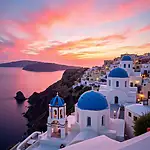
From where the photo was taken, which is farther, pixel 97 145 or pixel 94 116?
pixel 94 116

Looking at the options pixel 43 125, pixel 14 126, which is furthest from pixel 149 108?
pixel 14 126

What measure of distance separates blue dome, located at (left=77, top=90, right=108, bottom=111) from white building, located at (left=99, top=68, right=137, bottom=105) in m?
5.80

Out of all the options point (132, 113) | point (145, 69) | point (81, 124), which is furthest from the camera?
point (145, 69)

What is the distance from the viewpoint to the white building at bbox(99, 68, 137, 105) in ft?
55.0

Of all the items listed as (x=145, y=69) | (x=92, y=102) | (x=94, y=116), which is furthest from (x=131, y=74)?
(x=94, y=116)

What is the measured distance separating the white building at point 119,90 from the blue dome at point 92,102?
19.0 ft

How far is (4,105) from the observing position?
138ft

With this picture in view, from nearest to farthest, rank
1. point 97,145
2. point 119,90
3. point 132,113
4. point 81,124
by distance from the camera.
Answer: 1. point 97,145
2. point 81,124
3. point 132,113
4. point 119,90

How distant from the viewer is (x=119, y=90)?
54.9 feet

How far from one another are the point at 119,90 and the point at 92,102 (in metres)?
6.37

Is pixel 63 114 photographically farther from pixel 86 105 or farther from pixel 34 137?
pixel 34 137

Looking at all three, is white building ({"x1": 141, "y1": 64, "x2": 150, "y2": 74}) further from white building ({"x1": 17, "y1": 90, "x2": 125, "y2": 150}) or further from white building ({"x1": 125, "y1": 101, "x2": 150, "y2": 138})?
white building ({"x1": 17, "y1": 90, "x2": 125, "y2": 150})

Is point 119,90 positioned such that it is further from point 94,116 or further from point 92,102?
point 94,116

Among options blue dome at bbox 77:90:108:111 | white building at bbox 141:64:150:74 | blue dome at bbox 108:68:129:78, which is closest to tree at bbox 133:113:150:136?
blue dome at bbox 77:90:108:111
